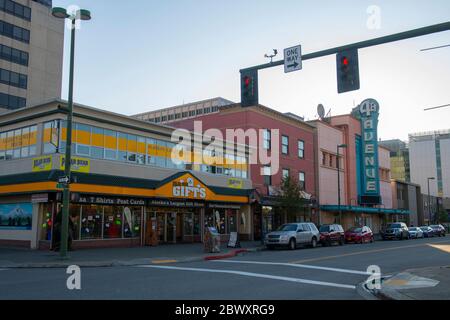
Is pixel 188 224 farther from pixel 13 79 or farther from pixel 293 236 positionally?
pixel 13 79

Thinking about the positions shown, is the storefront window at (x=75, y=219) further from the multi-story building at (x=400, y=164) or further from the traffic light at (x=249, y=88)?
the multi-story building at (x=400, y=164)

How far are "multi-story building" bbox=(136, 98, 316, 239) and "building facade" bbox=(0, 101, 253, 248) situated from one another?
4.88 m

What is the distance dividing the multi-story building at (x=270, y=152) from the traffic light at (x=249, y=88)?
18867mm

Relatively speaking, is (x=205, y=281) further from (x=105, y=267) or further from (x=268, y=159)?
(x=268, y=159)

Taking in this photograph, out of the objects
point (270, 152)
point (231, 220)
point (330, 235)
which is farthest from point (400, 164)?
point (231, 220)

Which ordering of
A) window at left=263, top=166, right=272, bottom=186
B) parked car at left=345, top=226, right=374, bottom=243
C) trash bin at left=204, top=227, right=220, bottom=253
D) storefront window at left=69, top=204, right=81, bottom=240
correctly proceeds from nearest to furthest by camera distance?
trash bin at left=204, top=227, right=220, bottom=253, storefront window at left=69, top=204, right=81, bottom=240, parked car at left=345, top=226, right=374, bottom=243, window at left=263, top=166, right=272, bottom=186

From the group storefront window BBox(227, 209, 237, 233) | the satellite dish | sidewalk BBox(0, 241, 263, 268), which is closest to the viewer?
sidewalk BBox(0, 241, 263, 268)

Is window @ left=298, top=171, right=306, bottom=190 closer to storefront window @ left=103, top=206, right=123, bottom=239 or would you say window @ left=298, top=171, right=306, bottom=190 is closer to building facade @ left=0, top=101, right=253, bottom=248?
building facade @ left=0, top=101, right=253, bottom=248

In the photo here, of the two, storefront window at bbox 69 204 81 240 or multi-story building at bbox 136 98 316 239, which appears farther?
multi-story building at bbox 136 98 316 239

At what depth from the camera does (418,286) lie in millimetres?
11945

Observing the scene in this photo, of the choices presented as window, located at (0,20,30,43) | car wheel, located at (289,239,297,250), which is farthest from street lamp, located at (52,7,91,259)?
window, located at (0,20,30,43)

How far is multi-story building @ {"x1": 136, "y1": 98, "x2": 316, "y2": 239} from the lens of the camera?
38.4 m

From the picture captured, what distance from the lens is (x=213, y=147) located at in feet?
115
